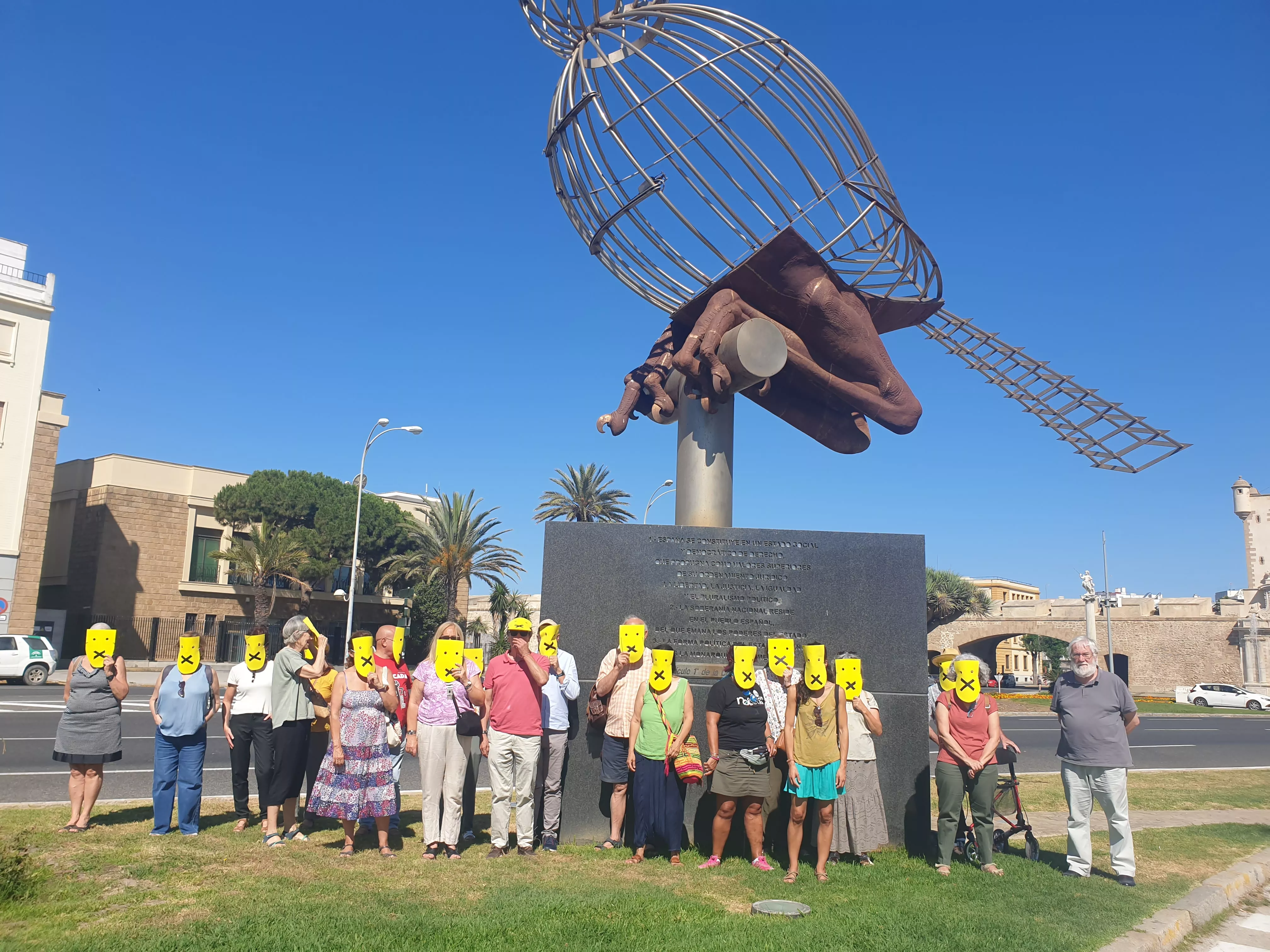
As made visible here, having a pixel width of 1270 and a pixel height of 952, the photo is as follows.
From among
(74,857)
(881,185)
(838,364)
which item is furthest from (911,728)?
(74,857)

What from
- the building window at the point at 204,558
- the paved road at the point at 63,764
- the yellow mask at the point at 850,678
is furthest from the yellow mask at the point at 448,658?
the building window at the point at 204,558

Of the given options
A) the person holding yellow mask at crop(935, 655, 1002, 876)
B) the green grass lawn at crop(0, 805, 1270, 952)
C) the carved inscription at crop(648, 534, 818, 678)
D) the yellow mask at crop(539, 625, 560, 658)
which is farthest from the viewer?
the carved inscription at crop(648, 534, 818, 678)

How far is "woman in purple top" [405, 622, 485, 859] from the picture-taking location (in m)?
7.30

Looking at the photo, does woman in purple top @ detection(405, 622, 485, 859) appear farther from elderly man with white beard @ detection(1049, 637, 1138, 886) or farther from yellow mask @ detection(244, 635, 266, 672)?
elderly man with white beard @ detection(1049, 637, 1138, 886)

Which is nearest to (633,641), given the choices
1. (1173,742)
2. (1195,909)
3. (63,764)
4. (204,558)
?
(1195,909)

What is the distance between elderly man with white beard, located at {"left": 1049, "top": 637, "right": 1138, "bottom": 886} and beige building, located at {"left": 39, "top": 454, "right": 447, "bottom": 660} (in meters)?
44.5

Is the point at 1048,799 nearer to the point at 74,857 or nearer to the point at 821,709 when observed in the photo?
the point at 821,709

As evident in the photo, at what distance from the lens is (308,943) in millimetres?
4965

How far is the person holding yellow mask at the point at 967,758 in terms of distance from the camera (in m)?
7.48

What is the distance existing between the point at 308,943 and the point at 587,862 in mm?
2767

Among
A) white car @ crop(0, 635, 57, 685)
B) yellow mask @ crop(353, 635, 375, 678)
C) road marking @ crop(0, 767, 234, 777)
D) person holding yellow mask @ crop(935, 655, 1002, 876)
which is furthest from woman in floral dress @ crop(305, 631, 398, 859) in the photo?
white car @ crop(0, 635, 57, 685)

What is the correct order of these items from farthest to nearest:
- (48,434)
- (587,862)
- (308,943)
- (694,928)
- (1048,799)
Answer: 1. (48,434)
2. (1048,799)
3. (587,862)
4. (694,928)
5. (308,943)

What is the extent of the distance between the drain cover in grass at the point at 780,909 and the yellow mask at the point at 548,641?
2709mm

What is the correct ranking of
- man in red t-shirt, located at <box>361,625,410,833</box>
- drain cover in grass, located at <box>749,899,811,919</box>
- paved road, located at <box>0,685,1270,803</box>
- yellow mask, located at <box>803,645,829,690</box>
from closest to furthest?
drain cover in grass, located at <box>749,899,811,919</box> < yellow mask, located at <box>803,645,829,690</box> < man in red t-shirt, located at <box>361,625,410,833</box> < paved road, located at <box>0,685,1270,803</box>
